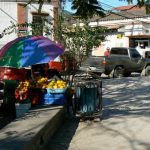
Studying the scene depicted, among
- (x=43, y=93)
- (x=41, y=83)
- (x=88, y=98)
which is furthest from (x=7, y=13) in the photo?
(x=88, y=98)

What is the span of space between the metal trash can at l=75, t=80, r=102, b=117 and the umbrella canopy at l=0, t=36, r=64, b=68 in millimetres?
873

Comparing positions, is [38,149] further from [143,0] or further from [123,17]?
[123,17]

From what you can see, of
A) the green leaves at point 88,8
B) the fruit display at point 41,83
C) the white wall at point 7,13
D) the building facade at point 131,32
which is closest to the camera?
the green leaves at point 88,8

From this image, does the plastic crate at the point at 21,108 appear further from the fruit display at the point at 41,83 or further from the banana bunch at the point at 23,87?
the fruit display at the point at 41,83

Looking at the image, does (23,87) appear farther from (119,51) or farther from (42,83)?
(119,51)

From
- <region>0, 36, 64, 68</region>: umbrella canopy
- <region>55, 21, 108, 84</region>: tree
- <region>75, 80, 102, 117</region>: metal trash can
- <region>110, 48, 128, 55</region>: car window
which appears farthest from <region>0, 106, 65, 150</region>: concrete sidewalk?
<region>110, 48, 128, 55</region>: car window

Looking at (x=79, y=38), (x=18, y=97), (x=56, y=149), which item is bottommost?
(x=56, y=149)

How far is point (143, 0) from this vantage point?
9.30 m

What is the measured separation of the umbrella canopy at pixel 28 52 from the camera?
1009 centimetres

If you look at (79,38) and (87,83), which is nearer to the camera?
(87,83)

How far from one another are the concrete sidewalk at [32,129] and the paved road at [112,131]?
273 mm

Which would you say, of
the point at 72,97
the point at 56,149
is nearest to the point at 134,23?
the point at 72,97

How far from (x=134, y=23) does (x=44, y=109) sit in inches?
1522

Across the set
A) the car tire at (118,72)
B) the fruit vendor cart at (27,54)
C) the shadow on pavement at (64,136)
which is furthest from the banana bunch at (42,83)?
the car tire at (118,72)
